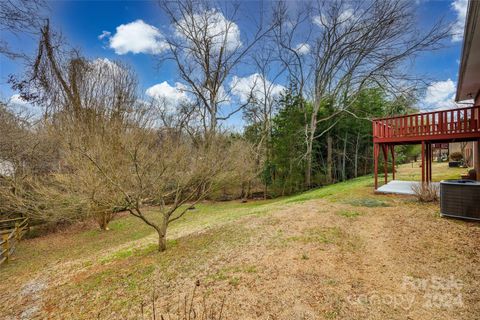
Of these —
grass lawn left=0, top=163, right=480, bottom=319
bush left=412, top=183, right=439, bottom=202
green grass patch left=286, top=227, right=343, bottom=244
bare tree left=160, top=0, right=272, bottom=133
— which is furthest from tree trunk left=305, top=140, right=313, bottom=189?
green grass patch left=286, top=227, right=343, bottom=244

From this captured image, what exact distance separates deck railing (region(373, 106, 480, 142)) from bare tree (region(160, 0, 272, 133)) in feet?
29.6

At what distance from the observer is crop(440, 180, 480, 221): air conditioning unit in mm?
4047

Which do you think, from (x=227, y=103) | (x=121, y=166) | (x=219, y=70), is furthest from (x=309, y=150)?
(x=121, y=166)

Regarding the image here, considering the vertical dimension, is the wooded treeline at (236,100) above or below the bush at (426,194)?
above

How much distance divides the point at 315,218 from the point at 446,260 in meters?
2.50

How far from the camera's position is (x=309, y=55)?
1506 cm

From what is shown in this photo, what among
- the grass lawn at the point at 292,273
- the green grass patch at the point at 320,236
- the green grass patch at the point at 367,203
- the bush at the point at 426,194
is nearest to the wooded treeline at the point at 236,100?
the grass lawn at the point at 292,273

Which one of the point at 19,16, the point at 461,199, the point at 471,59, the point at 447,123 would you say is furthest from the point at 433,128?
the point at 19,16

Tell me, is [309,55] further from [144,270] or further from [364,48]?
[144,270]

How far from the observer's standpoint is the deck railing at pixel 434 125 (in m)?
6.04

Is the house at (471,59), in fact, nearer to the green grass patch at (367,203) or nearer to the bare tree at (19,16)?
the green grass patch at (367,203)

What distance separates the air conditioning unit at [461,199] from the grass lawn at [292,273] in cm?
18

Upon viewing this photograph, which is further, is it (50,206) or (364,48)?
(364,48)

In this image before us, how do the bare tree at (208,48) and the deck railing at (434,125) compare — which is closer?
the deck railing at (434,125)
